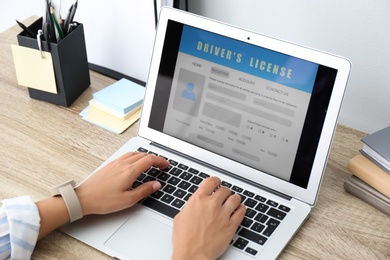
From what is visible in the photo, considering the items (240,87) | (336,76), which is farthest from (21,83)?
(336,76)

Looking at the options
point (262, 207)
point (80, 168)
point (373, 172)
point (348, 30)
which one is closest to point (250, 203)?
point (262, 207)

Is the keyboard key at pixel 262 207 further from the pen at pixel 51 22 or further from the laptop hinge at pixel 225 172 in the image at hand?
the pen at pixel 51 22

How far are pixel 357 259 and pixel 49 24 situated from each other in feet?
2.50

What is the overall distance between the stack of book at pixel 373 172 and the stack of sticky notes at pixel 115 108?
0.48 meters

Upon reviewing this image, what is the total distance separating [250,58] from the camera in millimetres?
1014

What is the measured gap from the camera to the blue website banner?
38.2 inches

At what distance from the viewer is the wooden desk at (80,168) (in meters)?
0.95

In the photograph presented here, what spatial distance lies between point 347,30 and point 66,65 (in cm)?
61

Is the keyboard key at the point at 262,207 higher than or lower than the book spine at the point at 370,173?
lower

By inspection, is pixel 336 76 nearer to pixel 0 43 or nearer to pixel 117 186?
pixel 117 186

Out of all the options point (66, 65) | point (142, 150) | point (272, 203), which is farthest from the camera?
point (66, 65)

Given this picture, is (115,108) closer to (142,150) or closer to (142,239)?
(142,150)

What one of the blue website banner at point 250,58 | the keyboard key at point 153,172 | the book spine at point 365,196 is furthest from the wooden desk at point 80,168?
the blue website banner at point 250,58

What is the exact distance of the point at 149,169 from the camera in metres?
1.07
